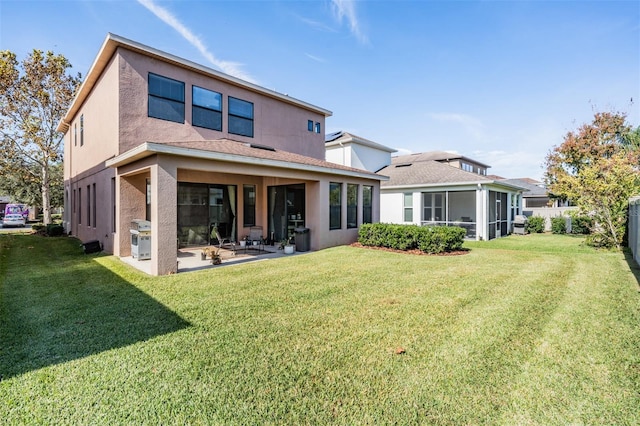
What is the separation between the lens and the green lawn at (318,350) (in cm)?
271

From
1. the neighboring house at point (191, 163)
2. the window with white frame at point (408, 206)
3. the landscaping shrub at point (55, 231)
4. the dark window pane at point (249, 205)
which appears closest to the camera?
the neighboring house at point (191, 163)

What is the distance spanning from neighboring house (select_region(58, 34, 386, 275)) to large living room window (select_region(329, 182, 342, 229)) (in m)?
Answer: 0.06

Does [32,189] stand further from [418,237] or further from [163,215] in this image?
[418,237]

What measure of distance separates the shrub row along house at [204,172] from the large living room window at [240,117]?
0.04 meters

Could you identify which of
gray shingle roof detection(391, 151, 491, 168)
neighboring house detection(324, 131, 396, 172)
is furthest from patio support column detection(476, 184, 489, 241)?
gray shingle roof detection(391, 151, 491, 168)

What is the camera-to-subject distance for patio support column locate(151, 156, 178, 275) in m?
7.51

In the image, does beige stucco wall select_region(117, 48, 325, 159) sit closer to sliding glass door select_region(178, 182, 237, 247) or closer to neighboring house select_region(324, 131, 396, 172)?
sliding glass door select_region(178, 182, 237, 247)

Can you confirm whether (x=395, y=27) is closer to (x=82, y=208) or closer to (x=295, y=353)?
(x=295, y=353)

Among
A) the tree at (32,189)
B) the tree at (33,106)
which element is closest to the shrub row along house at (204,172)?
the tree at (33,106)

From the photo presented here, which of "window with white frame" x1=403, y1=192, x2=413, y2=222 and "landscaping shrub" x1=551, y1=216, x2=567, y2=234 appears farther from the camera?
"landscaping shrub" x1=551, y1=216, x2=567, y2=234

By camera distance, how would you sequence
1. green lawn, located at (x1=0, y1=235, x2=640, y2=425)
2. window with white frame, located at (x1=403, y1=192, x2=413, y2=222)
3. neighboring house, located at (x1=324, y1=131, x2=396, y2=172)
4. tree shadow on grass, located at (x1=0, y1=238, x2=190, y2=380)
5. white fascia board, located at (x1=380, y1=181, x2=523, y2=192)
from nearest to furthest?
1. green lawn, located at (x1=0, y1=235, x2=640, y2=425)
2. tree shadow on grass, located at (x1=0, y1=238, x2=190, y2=380)
3. white fascia board, located at (x1=380, y1=181, x2=523, y2=192)
4. window with white frame, located at (x1=403, y1=192, x2=413, y2=222)
5. neighboring house, located at (x1=324, y1=131, x2=396, y2=172)

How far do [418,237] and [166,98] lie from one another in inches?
400

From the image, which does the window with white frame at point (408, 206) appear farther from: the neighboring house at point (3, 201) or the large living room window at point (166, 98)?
the neighboring house at point (3, 201)

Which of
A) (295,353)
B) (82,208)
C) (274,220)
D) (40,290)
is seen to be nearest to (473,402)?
(295,353)
